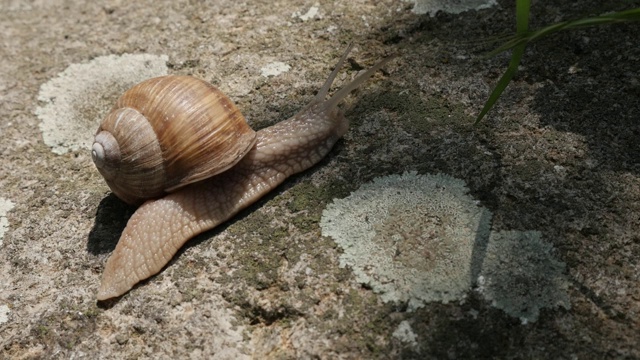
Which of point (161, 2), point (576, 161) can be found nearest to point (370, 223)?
point (576, 161)

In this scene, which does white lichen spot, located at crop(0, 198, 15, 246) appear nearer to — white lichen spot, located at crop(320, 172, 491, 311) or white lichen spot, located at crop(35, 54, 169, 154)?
white lichen spot, located at crop(35, 54, 169, 154)

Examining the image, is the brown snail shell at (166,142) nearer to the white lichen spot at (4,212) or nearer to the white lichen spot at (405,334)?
the white lichen spot at (4,212)

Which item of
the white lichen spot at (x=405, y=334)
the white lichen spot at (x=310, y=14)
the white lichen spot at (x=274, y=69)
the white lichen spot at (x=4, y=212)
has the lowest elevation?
the white lichen spot at (x=405, y=334)

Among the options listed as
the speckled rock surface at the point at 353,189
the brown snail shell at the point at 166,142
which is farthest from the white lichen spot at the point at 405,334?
the brown snail shell at the point at 166,142

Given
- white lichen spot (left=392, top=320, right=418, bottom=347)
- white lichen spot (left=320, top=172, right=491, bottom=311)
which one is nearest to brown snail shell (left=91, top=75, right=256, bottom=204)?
white lichen spot (left=320, top=172, right=491, bottom=311)

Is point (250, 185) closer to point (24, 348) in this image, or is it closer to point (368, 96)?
point (368, 96)

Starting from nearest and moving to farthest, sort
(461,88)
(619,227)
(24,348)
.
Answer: (619,227)
(24,348)
(461,88)

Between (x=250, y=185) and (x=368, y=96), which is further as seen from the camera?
(x=368, y=96)
